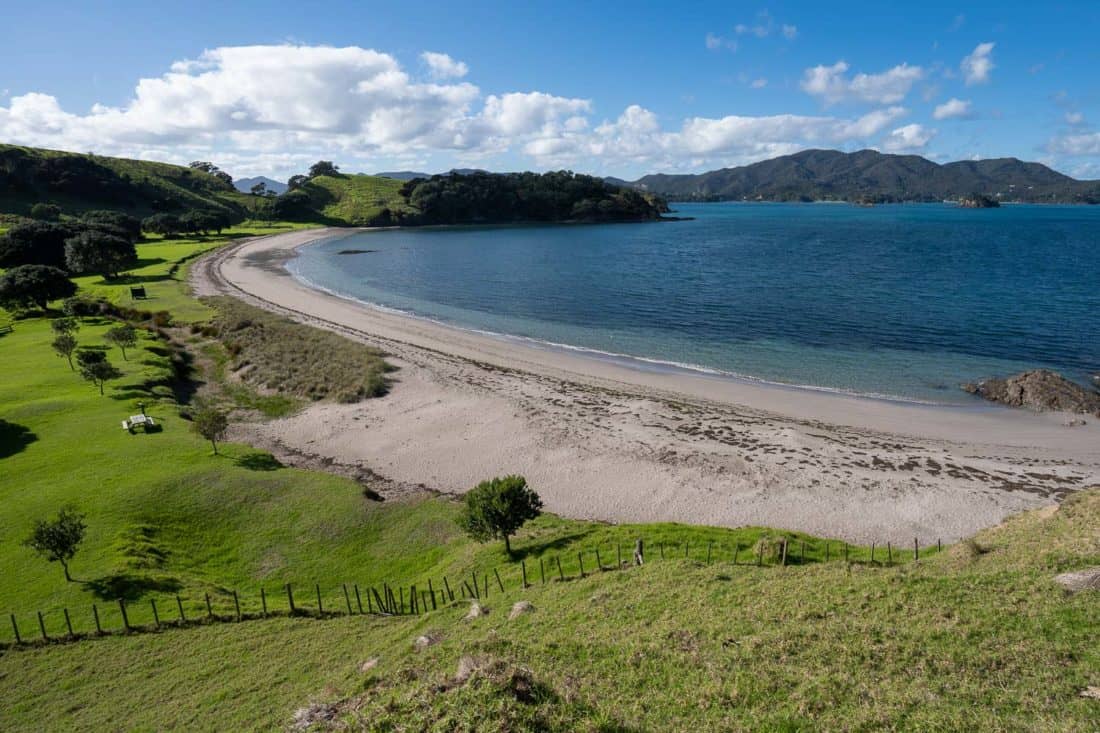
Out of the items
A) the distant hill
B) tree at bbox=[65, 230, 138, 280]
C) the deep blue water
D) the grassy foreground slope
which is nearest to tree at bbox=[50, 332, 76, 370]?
the deep blue water

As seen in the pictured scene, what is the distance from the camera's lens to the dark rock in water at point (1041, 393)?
46.8 meters

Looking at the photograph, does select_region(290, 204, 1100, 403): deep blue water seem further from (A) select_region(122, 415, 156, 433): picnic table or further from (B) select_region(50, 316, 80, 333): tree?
(A) select_region(122, 415, 156, 433): picnic table

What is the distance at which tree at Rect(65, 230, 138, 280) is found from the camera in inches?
3917

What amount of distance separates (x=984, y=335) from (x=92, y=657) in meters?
83.7

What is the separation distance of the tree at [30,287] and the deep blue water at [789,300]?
4002cm

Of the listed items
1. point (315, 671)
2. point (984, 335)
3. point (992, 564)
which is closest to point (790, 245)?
point (984, 335)

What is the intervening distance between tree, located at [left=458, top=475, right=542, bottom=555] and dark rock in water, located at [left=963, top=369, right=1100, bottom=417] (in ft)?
148

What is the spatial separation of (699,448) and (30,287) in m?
89.0

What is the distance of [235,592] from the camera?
24.9 meters

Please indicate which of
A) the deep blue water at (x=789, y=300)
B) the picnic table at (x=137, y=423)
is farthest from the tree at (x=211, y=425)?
the deep blue water at (x=789, y=300)

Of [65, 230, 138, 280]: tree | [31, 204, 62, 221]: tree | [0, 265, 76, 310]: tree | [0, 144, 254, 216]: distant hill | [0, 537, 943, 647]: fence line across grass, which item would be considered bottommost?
[0, 537, 943, 647]: fence line across grass

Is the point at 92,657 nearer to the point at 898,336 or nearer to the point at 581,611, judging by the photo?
the point at 581,611

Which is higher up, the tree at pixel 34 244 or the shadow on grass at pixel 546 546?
the tree at pixel 34 244

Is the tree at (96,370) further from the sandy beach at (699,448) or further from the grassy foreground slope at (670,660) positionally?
the grassy foreground slope at (670,660)
